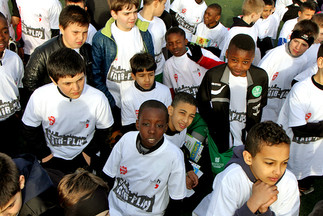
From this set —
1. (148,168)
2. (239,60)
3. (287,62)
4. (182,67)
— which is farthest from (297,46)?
(148,168)

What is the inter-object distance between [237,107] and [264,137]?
1.42 m

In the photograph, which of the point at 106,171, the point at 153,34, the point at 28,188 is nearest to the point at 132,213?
the point at 106,171

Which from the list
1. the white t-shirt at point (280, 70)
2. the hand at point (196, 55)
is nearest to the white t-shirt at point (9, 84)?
the hand at point (196, 55)

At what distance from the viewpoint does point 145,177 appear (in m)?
2.76

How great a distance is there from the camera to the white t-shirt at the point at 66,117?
120 inches

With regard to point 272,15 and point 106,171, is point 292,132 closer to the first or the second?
point 106,171

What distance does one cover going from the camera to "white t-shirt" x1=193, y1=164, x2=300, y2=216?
2.30 meters

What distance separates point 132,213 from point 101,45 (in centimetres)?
218

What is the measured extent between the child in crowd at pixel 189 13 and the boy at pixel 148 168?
4195 millimetres

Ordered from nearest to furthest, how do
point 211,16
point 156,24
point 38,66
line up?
point 38,66
point 156,24
point 211,16

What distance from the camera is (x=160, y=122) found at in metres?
2.74

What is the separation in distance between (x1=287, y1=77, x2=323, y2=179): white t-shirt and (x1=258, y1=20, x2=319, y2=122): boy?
3.02 feet

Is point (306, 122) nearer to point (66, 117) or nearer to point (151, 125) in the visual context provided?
point (151, 125)

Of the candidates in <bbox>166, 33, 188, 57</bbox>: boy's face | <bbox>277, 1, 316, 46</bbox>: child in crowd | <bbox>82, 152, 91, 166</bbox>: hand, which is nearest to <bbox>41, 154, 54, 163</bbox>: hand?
<bbox>82, 152, 91, 166</bbox>: hand
